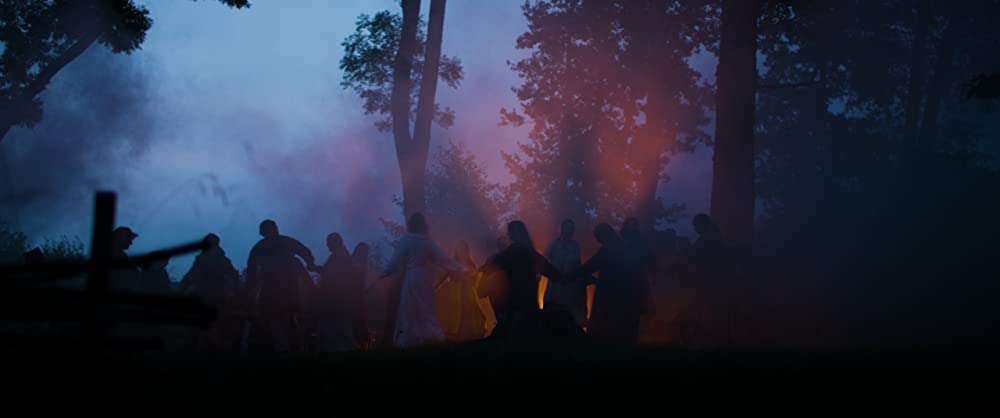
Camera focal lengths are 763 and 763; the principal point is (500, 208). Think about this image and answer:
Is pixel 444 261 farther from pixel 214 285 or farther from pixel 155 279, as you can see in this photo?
pixel 155 279

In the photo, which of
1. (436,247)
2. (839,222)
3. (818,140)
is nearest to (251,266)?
(436,247)

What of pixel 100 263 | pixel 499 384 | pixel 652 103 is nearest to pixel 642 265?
pixel 499 384

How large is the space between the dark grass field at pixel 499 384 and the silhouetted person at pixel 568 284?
549 cm

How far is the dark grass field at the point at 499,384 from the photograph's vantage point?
12.0 feet

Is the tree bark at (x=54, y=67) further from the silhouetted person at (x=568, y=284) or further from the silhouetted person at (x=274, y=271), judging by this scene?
the silhouetted person at (x=568, y=284)

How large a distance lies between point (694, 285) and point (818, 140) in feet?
99.6

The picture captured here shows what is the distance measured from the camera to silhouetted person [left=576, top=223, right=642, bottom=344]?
11.5 metres

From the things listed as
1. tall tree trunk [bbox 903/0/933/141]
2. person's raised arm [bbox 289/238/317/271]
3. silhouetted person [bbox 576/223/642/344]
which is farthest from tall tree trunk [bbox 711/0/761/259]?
tall tree trunk [bbox 903/0/933/141]

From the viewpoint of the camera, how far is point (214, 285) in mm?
12586

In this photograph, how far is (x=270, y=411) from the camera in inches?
186

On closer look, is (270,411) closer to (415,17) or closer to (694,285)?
(694,285)

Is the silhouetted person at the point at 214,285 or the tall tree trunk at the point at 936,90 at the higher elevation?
the tall tree trunk at the point at 936,90

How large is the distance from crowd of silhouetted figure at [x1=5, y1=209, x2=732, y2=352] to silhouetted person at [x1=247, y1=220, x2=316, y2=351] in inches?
0.7

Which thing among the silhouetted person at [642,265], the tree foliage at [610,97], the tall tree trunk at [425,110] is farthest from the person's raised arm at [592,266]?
the tree foliage at [610,97]
